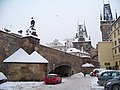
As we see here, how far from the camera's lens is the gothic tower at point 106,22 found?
3009 inches

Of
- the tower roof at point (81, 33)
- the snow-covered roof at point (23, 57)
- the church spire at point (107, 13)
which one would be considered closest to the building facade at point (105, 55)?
the church spire at point (107, 13)

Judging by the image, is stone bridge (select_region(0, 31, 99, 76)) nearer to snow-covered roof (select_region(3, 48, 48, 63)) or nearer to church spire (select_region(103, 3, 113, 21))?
snow-covered roof (select_region(3, 48, 48, 63))

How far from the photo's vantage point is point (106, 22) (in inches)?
3068

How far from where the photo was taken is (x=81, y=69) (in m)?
46.0

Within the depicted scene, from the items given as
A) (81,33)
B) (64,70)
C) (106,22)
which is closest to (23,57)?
(64,70)

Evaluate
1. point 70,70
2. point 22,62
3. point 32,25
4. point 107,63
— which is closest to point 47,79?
point 22,62

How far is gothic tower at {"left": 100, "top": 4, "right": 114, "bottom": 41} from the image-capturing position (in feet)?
251

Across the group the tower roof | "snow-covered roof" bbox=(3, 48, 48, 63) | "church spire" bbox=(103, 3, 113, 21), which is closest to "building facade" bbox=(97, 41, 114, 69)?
"church spire" bbox=(103, 3, 113, 21)

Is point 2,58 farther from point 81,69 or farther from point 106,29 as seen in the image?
point 106,29

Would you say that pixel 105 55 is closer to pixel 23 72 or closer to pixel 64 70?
pixel 64 70

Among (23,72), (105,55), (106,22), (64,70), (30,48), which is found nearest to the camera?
(23,72)

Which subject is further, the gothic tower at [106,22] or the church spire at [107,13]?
the church spire at [107,13]

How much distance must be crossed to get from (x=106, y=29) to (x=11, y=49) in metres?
59.1

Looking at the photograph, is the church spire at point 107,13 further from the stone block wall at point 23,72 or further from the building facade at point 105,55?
the stone block wall at point 23,72
